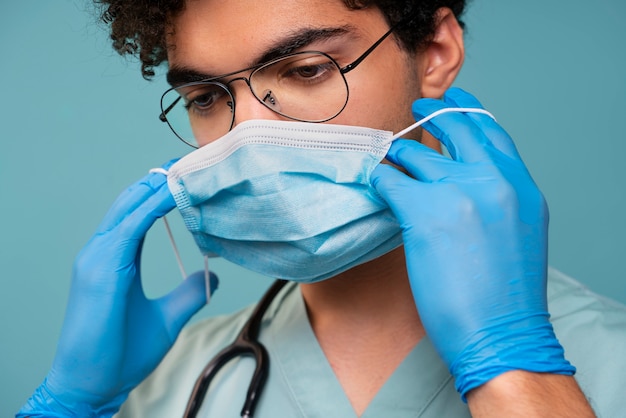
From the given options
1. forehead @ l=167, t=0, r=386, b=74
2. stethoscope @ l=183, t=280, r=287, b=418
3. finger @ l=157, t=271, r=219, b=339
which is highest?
forehead @ l=167, t=0, r=386, b=74

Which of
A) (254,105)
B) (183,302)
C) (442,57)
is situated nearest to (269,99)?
(254,105)

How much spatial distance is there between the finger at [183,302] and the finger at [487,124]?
0.68 metres

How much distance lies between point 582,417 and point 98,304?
0.90 metres

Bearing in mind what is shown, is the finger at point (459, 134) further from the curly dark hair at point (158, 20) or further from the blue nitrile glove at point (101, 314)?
the blue nitrile glove at point (101, 314)

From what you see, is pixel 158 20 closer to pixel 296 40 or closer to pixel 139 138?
pixel 296 40

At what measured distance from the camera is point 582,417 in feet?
3.35

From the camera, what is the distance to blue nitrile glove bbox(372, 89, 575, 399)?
3.48ft

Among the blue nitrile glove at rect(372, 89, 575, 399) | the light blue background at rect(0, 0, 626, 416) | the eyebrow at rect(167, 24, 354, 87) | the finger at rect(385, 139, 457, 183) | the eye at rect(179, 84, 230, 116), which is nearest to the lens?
the blue nitrile glove at rect(372, 89, 575, 399)

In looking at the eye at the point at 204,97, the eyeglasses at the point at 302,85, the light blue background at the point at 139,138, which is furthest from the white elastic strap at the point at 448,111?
the light blue background at the point at 139,138

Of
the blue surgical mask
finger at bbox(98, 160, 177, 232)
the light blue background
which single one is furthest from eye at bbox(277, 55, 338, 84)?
the light blue background

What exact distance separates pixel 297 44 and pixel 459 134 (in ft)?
1.05

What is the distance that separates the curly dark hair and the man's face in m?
0.03

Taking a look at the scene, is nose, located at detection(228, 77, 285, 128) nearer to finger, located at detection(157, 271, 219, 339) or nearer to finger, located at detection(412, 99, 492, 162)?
finger, located at detection(412, 99, 492, 162)

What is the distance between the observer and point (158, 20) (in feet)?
4.81
